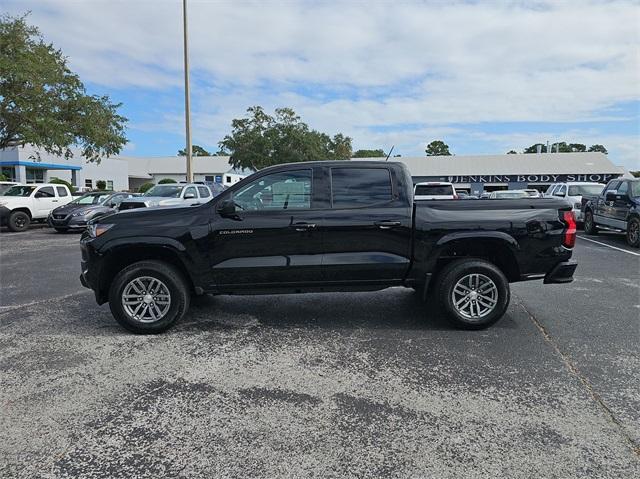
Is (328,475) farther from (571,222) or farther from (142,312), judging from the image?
(571,222)

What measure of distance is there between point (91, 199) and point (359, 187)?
1695 centimetres

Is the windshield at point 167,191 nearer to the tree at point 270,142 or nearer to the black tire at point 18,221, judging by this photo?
the black tire at point 18,221

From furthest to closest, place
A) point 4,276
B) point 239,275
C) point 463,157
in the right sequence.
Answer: point 463,157 < point 4,276 < point 239,275

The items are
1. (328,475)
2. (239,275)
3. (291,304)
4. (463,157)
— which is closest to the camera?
(328,475)

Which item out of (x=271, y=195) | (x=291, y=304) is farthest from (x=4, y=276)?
(x=271, y=195)

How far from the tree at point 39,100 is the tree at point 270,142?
17393 mm

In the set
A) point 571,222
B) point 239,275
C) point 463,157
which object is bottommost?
point 239,275

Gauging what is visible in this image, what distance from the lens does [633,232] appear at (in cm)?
1228

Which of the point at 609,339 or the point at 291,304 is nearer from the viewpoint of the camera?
the point at 609,339

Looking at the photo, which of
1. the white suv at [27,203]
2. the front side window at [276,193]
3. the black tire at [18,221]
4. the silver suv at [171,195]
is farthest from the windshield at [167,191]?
the front side window at [276,193]

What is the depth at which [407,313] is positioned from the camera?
6.09 m

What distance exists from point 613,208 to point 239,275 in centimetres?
1215

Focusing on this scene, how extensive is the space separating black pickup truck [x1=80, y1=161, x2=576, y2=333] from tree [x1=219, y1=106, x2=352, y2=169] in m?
33.5

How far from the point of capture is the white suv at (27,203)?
17.7 meters
